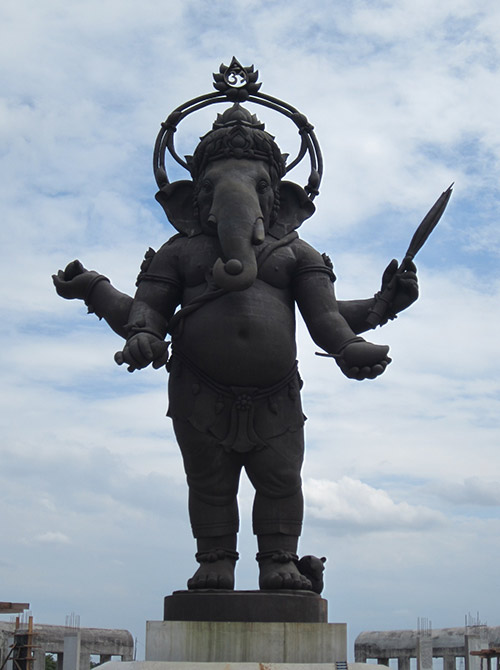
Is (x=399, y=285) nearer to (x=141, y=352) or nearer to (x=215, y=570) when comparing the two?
(x=141, y=352)

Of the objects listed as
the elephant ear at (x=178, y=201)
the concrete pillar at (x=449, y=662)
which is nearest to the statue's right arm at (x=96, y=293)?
the elephant ear at (x=178, y=201)

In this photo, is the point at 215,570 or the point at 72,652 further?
the point at 72,652

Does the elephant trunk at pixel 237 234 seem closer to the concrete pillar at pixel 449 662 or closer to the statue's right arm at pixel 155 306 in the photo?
the statue's right arm at pixel 155 306

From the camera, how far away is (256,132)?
20.2 feet

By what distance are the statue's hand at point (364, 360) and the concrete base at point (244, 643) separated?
146cm

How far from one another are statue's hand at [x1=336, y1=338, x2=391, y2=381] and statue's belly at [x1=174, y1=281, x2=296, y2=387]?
0.40m

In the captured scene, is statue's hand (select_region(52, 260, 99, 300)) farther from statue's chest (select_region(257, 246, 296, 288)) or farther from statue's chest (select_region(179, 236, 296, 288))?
statue's chest (select_region(257, 246, 296, 288))

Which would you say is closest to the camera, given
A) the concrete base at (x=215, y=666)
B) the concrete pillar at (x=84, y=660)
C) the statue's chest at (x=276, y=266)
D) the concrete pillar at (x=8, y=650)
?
the concrete base at (x=215, y=666)

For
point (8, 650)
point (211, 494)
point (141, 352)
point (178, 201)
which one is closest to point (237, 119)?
point (178, 201)

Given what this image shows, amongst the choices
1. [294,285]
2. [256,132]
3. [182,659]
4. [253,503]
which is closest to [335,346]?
[294,285]

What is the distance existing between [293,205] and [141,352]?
5.16 ft

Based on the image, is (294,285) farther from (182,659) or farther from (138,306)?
(182,659)

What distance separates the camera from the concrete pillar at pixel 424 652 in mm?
9836

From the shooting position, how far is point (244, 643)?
5.26 meters
